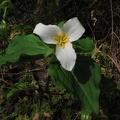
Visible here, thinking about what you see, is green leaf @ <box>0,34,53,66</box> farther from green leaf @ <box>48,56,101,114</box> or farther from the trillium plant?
green leaf @ <box>48,56,101,114</box>

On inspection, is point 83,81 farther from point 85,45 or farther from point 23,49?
point 23,49

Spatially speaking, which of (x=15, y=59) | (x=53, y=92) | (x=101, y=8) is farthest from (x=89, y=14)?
(x=15, y=59)

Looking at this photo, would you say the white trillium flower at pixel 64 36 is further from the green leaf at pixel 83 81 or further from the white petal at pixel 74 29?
the green leaf at pixel 83 81

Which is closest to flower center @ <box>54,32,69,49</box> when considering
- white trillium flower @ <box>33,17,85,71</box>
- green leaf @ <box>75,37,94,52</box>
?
white trillium flower @ <box>33,17,85,71</box>

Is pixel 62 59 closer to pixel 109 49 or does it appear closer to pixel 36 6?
pixel 109 49

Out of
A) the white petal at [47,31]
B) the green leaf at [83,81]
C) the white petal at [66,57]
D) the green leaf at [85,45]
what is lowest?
the green leaf at [83,81]

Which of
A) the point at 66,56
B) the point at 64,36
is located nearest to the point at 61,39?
the point at 64,36

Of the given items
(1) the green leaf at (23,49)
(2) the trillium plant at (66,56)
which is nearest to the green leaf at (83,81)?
(2) the trillium plant at (66,56)
